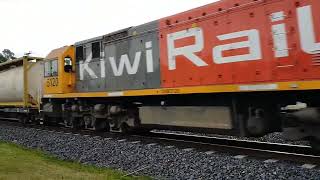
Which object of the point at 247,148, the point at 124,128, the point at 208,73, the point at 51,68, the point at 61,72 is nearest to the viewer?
the point at 247,148

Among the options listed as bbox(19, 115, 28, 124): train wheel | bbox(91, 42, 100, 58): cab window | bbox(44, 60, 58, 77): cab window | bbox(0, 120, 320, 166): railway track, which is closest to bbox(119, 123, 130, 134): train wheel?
bbox(0, 120, 320, 166): railway track

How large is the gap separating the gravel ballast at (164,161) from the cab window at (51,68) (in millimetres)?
4537

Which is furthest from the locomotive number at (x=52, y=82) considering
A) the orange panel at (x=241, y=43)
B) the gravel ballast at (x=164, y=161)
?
the orange panel at (x=241, y=43)

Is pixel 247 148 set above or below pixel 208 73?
below

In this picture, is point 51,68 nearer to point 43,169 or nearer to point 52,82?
point 52,82

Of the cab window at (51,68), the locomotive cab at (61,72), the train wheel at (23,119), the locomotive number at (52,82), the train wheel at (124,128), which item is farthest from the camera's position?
the train wheel at (23,119)

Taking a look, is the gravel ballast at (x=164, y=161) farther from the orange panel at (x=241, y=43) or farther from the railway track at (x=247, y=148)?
the orange panel at (x=241, y=43)

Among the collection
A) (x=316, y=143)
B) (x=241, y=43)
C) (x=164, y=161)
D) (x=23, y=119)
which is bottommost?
(x=164, y=161)

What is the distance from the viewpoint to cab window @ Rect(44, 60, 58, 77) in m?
15.8

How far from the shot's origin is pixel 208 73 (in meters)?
9.08

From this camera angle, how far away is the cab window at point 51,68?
15.8 metres

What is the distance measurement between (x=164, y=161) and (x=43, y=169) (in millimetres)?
2293

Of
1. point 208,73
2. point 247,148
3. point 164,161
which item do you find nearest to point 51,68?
point 208,73

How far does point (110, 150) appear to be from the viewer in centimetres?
963
